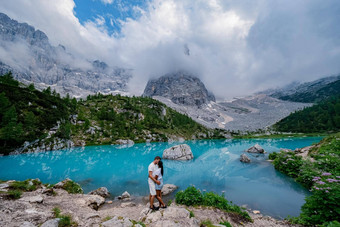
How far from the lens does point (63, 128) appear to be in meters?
74.1

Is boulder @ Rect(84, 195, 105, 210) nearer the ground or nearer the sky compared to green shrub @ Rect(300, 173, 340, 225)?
nearer the ground

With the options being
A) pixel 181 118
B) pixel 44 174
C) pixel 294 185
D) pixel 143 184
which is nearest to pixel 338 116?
pixel 181 118

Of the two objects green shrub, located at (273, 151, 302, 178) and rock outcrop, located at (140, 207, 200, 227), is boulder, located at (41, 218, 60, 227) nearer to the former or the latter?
rock outcrop, located at (140, 207, 200, 227)

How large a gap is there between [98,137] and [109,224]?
308ft

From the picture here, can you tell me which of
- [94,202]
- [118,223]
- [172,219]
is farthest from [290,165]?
[94,202]

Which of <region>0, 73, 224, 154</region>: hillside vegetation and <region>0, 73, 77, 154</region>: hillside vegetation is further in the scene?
<region>0, 73, 224, 154</region>: hillside vegetation

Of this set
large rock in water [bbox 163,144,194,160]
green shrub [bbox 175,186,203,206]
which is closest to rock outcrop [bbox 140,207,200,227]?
green shrub [bbox 175,186,203,206]

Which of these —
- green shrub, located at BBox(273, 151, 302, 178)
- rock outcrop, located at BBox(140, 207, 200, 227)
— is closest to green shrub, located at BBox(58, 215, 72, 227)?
rock outcrop, located at BBox(140, 207, 200, 227)

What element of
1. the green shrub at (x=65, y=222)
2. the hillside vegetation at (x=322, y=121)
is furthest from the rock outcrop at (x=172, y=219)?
the hillside vegetation at (x=322, y=121)

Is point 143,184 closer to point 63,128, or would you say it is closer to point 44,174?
point 44,174

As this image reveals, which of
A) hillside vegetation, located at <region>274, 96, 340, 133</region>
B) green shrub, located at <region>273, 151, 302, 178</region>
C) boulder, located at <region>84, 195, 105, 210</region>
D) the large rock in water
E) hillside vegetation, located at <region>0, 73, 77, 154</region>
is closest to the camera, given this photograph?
boulder, located at <region>84, 195, 105, 210</region>

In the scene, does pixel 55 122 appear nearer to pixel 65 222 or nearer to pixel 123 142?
pixel 123 142

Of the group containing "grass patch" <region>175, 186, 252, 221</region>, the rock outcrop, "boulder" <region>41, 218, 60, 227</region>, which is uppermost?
"boulder" <region>41, 218, 60, 227</region>

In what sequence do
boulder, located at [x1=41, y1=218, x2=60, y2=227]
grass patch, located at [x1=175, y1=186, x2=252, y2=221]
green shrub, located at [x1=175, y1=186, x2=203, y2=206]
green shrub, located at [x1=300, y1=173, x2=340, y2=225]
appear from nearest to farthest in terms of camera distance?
1. boulder, located at [x1=41, y1=218, x2=60, y2=227]
2. green shrub, located at [x1=300, y1=173, x2=340, y2=225]
3. grass patch, located at [x1=175, y1=186, x2=252, y2=221]
4. green shrub, located at [x1=175, y1=186, x2=203, y2=206]
